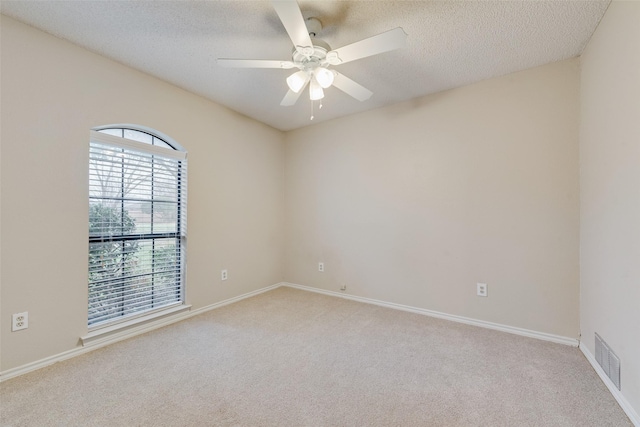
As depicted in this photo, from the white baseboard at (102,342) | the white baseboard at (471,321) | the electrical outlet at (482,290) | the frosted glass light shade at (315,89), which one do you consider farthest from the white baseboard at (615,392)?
the white baseboard at (102,342)

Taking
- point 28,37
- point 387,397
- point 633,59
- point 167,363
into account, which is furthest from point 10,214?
Answer: point 633,59

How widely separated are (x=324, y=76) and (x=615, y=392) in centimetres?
263

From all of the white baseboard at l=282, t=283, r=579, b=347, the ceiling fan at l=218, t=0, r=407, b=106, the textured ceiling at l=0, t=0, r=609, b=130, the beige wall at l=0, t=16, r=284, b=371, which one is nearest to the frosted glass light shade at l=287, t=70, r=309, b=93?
the ceiling fan at l=218, t=0, r=407, b=106

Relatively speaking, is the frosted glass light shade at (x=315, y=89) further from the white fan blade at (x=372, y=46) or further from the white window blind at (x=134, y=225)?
the white window blind at (x=134, y=225)

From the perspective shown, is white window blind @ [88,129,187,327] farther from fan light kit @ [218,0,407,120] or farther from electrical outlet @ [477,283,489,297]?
electrical outlet @ [477,283,489,297]

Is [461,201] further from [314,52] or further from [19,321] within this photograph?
[19,321]

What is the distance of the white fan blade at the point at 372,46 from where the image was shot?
4.71 feet

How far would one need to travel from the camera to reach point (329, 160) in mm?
3666

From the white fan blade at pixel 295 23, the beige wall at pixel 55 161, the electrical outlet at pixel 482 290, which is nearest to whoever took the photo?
the white fan blade at pixel 295 23

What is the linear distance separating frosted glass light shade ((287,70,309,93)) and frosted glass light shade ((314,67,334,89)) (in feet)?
0.32

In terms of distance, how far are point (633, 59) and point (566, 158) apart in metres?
0.94

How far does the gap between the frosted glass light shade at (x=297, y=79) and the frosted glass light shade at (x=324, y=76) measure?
10cm

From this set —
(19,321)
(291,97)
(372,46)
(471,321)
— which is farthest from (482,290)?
(19,321)

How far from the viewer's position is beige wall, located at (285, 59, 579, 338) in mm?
2283
